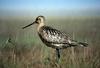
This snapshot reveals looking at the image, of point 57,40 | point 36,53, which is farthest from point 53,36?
point 36,53

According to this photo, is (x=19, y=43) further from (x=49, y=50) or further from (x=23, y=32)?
(x=49, y=50)

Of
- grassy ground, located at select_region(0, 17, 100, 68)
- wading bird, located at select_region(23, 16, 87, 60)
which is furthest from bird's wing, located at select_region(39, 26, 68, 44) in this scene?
grassy ground, located at select_region(0, 17, 100, 68)

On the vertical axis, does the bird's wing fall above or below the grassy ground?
above

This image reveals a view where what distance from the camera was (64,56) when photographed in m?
3.70

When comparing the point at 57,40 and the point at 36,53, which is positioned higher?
the point at 57,40

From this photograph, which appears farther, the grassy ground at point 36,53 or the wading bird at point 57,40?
the wading bird at point 57,40

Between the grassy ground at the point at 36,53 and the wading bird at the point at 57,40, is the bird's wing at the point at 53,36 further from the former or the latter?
the grassy ground at the point at 36,53

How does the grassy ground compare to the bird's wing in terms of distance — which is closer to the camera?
the grassy ground

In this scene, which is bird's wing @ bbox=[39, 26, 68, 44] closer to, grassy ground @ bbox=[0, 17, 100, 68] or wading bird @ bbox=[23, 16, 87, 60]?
wading bird @ bbox=[23, 16, 87, 60]

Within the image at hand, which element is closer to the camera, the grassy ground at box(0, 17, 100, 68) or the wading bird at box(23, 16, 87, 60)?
the grassy ground at box(0, 17, 100, 68)

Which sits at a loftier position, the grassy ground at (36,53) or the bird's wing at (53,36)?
the bird's wing at (53,36)

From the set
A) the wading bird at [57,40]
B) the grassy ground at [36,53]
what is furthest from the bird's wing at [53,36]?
the grassy ground at [36,53]

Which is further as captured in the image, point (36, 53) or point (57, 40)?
point (36, 53)

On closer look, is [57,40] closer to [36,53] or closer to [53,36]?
[53,36]
